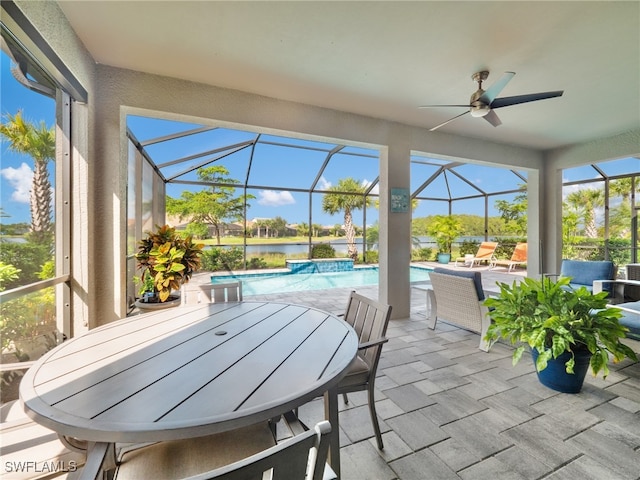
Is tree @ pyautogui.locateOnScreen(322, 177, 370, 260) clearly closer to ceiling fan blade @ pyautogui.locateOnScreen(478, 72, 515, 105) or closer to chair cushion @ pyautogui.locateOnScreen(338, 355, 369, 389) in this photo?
ceiling fan blade @ pyautogui.locateOnScreen(478, 72, 515, 105)

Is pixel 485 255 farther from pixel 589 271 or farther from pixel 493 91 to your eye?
pixel 493 91

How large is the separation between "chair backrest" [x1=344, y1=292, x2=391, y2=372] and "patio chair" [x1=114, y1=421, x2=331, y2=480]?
0.75m

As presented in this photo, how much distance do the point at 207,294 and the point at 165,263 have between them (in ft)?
3.06

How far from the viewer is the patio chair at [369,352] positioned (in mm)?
1620

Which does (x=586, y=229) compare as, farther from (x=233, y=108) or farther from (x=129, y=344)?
(x=129, y=344)

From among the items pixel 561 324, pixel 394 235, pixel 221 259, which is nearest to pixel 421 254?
pixel 221 259

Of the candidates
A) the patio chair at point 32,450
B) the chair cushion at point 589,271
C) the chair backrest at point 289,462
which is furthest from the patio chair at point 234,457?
the chair cushion at point 589,271

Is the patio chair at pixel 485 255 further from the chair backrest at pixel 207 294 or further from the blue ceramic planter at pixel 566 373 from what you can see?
the chair backrest at pixel 207 294

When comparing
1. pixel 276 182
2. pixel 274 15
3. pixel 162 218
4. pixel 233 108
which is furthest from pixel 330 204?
pixel 274 15

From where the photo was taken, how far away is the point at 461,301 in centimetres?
340

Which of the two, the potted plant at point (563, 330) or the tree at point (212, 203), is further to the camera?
the tree at point (212, 203)

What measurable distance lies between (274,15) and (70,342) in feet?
8.13

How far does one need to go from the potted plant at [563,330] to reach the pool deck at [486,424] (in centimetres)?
24

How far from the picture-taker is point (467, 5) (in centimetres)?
202
